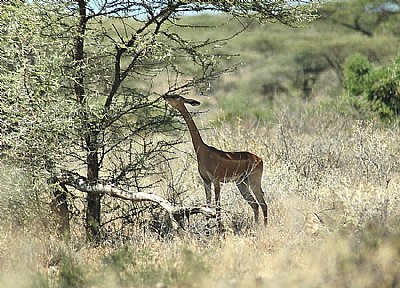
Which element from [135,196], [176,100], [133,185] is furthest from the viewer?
[133,185]

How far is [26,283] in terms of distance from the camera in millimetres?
6305

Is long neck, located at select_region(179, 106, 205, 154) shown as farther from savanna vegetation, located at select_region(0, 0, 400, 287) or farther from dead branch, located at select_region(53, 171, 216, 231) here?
dead branch, located at select_region(53, 171, 216, 231)

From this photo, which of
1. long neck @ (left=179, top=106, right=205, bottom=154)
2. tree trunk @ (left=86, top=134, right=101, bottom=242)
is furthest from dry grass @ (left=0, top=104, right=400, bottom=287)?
long neck @ (left=179, top=106, right=205, bottom=154)

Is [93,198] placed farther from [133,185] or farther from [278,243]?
[278,243]

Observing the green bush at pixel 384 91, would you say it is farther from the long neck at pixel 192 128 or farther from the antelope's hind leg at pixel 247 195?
the long neck at pixel 192 128

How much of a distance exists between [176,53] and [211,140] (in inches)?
228

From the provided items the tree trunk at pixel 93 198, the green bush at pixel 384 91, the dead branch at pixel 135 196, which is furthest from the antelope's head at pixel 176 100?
the green bush at pixel 384 91

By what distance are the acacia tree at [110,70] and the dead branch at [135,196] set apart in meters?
0.12

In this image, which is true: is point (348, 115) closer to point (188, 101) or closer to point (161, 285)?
point (188, 101)

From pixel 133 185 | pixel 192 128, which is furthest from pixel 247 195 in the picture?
pixel 133 185

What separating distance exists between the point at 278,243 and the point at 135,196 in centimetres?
177

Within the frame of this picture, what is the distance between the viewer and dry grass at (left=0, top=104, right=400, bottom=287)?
6008 mm

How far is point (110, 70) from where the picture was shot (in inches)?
388

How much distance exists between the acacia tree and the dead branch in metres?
Result: 0.12
